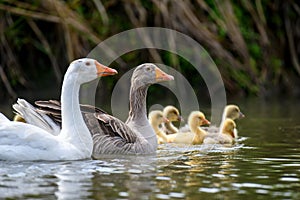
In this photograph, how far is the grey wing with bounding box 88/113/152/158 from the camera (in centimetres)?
988

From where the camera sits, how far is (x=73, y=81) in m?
9.14

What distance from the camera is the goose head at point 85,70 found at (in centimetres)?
914

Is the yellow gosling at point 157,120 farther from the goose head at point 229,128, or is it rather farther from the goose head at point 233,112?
the goose head at point 233,112

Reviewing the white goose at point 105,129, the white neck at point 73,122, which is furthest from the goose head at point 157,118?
the white neck at point 73,122

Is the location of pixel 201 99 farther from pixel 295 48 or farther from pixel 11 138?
pixel 11 138

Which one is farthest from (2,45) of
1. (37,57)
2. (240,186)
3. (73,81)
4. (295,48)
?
(240,186)

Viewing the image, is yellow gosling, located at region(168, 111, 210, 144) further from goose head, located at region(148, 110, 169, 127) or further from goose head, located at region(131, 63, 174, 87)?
goose head, located at region(131, 63, 174, 87)

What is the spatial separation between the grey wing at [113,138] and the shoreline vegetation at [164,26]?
7098 millimetres

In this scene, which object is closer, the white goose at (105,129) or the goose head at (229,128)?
the white goose at (105,129)

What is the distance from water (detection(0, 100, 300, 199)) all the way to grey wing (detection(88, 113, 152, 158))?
281 millimetres

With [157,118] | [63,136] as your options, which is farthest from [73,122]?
[157,118]

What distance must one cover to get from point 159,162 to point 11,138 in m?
1.63

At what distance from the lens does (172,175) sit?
308 inches

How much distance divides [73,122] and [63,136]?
189 millimetres
